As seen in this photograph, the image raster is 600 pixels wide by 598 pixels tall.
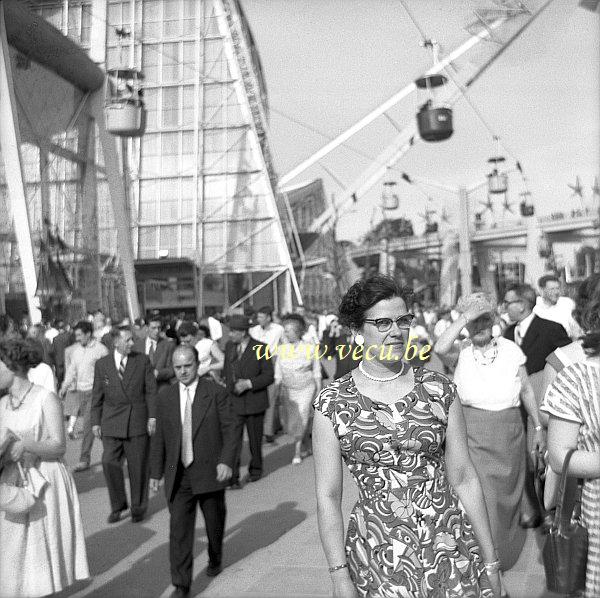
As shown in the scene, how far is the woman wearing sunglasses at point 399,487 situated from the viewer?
2797mm

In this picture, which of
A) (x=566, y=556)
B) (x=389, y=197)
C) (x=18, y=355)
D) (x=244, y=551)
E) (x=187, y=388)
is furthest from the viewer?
(x=389, y=197)

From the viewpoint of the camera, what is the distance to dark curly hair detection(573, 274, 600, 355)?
2725mm

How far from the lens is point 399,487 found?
2834 millimetres

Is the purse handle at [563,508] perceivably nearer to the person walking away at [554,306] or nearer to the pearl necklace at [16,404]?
the pearl necklace at [16,404]

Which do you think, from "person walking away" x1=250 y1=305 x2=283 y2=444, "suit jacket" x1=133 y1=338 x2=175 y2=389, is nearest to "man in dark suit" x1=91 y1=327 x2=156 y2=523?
"suit jacket" x1=133 y1=338 x2=175 y2=389

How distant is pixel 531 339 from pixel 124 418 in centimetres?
362

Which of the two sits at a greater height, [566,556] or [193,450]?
[566,556]

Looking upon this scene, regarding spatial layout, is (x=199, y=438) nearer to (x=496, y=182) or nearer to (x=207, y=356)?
(x=207, y=356)

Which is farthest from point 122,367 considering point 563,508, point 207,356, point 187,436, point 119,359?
point 563,508

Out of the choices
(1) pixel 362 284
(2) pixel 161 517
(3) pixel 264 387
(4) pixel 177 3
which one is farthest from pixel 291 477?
(4) pixel 177 3

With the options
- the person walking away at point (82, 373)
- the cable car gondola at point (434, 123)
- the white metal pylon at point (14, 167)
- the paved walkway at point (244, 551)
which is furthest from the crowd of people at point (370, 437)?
the white metal pylon at point (14, 167)

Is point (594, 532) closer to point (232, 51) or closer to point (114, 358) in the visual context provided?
point (114, 358)

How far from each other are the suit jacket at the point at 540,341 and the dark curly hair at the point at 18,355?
380 centimetres

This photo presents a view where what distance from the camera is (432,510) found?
2822mm
